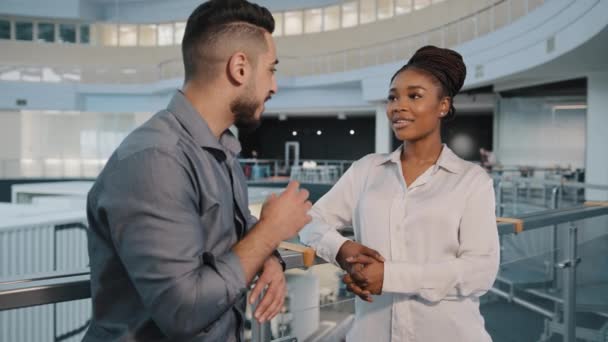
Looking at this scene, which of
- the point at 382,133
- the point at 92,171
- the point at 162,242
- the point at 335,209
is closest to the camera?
the point at 162,242

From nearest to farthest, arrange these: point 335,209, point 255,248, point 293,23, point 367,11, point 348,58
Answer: point 255,248 < point 335,209 < point 348,58 < point 367,11 < point 293,23

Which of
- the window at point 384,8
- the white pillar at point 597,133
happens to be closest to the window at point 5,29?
the window at point 384,8

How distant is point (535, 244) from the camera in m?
4.34

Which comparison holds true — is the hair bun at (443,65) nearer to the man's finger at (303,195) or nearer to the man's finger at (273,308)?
the man's finger at (303,195)

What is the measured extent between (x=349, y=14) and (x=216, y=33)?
24476mm

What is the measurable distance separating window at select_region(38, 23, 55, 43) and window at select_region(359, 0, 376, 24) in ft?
53.6

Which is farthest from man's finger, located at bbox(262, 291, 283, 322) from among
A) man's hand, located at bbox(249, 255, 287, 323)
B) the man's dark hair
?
the man's dark hair

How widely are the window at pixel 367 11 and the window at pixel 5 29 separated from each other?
60.1ft

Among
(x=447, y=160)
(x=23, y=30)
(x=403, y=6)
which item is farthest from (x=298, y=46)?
(x=447, y=160)

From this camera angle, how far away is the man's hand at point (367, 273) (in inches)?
59.7

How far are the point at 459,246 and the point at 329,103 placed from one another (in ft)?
69.0

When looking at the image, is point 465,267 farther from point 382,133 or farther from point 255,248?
point 382,133

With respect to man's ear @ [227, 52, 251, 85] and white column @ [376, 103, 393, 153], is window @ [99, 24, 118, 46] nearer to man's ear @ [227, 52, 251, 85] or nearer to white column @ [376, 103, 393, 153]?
white column @ [376, 103, 393, 153]

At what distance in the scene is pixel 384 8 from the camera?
23.0 meters
